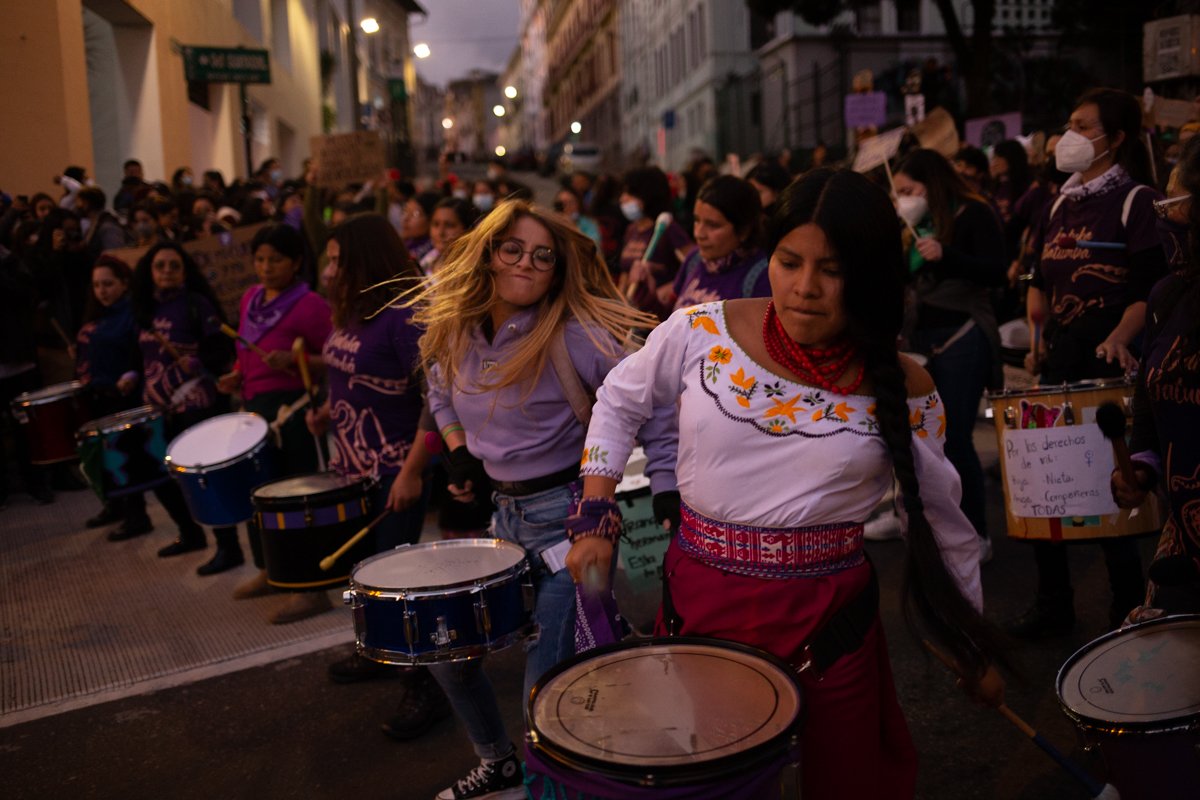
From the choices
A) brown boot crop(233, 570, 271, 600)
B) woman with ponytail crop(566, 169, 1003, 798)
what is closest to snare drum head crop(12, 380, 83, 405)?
brown boot crop(233, 570, 271, 600)

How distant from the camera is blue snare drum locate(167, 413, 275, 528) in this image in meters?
5.30

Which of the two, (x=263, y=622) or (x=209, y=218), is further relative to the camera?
(x=209, y=218)

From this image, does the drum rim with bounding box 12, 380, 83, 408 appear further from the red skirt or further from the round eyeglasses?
the red skirt

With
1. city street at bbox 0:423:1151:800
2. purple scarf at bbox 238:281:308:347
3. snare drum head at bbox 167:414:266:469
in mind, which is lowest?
city street at bbox 0:423:1151:800

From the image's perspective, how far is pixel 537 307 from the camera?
3324 millimetres

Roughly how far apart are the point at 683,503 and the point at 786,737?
0.76 metres

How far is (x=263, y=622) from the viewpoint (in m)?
5.44

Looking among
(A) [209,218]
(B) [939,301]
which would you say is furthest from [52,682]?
(A) [209,218]

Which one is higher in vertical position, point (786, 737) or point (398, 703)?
point (786, 737)

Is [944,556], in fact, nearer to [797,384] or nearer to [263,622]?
[797,384]

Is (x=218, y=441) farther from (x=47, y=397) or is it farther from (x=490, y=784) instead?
(x=490, y=784)

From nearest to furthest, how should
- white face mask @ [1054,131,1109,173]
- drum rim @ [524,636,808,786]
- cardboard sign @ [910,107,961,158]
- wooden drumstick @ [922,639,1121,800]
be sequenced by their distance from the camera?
drum rim @ [524,636,808,786]
wooden drumstick @ [922,639,1121,800]
white face mask @ [1054,131,1109,173]
cardboard sign @ [910,107,961,158]

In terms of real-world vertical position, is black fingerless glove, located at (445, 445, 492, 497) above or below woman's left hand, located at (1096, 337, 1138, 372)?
below

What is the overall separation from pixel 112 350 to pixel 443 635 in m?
5.20
